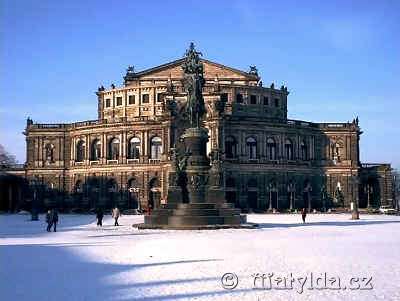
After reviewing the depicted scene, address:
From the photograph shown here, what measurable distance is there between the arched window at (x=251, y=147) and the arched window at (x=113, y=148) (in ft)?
62.9

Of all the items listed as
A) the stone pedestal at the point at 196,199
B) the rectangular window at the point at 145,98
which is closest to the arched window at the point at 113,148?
the rectangular window at the point at 145,98

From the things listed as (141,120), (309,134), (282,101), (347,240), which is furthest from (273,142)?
(347,240)

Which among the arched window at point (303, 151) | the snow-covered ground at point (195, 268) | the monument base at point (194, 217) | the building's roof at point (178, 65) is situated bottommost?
the snow-covered ground at point (195, 268)

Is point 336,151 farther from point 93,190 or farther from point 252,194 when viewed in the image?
point 93,190

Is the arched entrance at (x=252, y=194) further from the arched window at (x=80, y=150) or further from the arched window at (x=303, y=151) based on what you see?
the arched window at (x=80, y=150)

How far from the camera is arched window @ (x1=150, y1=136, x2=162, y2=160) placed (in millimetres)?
Answer: 83125

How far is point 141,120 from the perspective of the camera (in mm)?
83438

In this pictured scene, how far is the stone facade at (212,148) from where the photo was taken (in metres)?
80.6

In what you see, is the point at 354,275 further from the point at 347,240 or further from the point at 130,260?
the point at 347,240

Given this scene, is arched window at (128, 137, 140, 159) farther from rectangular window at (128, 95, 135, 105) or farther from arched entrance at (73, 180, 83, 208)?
arched entrance at (73, 180, 83, 208)

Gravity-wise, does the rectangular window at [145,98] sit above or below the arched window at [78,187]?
above

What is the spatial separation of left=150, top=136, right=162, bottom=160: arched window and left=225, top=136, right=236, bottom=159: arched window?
9701mm

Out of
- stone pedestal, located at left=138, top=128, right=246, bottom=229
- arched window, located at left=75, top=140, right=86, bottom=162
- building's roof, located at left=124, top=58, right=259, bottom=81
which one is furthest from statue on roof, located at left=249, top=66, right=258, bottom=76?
stone pedestal, located at left=138, top=128, right=246, bottom=229

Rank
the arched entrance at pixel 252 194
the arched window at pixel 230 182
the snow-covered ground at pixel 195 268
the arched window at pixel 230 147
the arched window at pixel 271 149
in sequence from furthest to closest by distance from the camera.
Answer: the arched window at pixel 271 149 → the arched window at pixel 230 147 → the arched entrance at pixel 252 194 → the arched window at pixel 230 182 → the snow-covered ground at pixel 195 268
